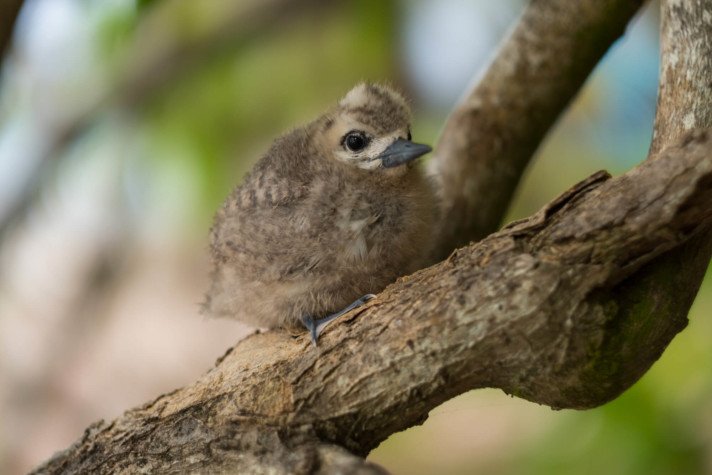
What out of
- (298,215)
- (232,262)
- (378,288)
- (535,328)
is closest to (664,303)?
(535,328)

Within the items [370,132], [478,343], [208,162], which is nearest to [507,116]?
[370,132]

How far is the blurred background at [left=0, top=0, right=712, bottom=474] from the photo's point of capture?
306 cm

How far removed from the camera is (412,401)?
1580 millimetres

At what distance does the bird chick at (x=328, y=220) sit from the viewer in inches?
75.5

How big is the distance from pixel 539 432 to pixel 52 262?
2796 millimetres

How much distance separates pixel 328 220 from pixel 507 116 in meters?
0.86

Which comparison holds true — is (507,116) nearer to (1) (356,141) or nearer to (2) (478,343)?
(1) (356,141)

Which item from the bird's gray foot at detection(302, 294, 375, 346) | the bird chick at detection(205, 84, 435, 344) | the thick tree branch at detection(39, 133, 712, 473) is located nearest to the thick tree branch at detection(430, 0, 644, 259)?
the bird chick at detection(205, 84, 435, 344)

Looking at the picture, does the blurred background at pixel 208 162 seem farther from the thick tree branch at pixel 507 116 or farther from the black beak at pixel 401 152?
the black beak at pixel 401 152

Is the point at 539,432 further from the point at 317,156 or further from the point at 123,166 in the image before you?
the point at 123,166

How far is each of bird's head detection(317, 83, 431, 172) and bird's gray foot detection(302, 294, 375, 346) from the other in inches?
13.9

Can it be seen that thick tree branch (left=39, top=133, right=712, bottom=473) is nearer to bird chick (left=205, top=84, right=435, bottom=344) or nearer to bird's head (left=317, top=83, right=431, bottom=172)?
bird chick (left=205, top=84, right=435, bottom=344)

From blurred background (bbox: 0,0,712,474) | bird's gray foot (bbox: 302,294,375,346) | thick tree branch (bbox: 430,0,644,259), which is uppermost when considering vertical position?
blurred background (bbox: 0,0,712,474)

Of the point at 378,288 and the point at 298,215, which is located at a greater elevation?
the point at 298,215
